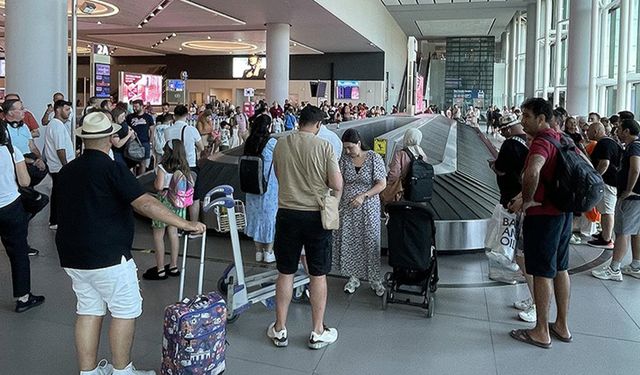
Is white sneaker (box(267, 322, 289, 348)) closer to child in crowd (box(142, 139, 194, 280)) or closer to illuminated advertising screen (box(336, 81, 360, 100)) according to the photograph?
child in crowd (box(142, 139, 194, 280))

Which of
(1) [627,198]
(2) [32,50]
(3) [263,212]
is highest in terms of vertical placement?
(2) [32,50]

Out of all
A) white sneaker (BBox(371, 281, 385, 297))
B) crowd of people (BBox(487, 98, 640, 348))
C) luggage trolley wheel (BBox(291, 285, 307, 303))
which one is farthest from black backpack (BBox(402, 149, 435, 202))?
luggage trolley wheel (BBox(291, 285, 307, 303))

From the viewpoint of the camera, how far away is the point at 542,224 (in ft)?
13.4

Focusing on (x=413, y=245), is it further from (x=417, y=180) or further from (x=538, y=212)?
(x=538, y=212)

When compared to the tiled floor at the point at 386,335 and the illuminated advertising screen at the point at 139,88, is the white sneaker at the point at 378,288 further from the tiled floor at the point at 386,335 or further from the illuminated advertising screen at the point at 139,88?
the illuminated advertising screen at the point at 139,88

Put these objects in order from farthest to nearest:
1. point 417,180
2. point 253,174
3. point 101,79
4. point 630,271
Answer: point 101,79
point 630,271
point 253,174
point 417,180

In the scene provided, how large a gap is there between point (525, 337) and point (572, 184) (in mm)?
1227

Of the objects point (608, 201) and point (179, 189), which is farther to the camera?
point (608, 201)

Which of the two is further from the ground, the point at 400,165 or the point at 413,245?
the point at 400,165

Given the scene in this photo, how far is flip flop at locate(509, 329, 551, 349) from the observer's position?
4.16 meters

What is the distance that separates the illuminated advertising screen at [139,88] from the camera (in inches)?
793

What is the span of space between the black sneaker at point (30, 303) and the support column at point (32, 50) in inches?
237

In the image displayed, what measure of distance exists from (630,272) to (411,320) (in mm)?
3032

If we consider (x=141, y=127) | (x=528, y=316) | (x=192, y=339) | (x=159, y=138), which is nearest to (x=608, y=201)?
(x=528, y=316)
